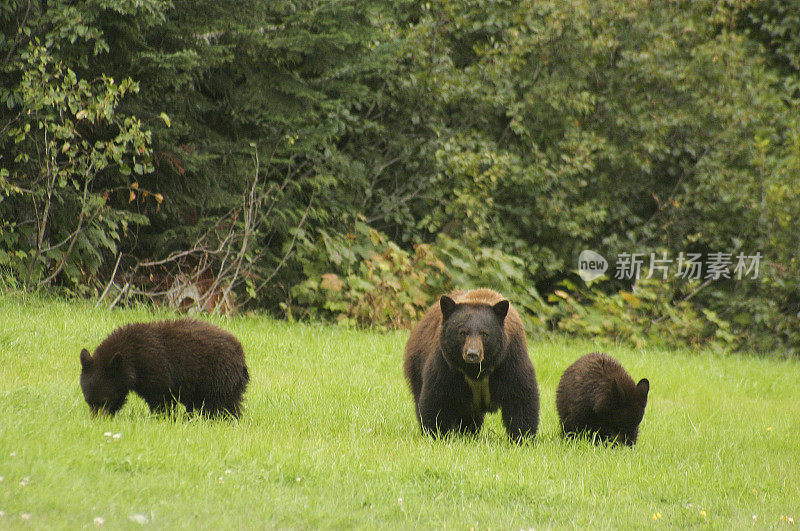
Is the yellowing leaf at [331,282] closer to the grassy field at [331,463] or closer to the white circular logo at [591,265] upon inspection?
the grassy field at [331,463]

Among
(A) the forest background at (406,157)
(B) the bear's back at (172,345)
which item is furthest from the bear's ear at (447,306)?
(A) the forest background at (406,157)

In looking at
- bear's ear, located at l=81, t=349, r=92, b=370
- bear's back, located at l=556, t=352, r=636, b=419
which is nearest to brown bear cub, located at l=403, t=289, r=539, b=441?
bear's back, located at l=556, t=352, r=636, b=419

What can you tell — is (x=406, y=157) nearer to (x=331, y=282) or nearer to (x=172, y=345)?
(x=331, y=282)

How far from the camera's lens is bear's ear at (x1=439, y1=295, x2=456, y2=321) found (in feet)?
20.3

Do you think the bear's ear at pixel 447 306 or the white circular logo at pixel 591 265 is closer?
the bear's ear at pixel 447 306

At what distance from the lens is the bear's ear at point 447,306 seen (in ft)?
20.3

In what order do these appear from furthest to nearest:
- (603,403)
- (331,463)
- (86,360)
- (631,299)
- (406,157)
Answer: (406,157) < (631,299) < (603,403) < (86,360) < (331,463)

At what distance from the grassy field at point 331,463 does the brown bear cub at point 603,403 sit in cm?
32

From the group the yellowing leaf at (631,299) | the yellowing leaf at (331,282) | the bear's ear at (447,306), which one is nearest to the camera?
the bear's ear at (447,306)

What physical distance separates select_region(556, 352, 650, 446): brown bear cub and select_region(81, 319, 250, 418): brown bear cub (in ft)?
8.70

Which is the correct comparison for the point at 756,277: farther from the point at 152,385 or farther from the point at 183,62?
the point at 152,385

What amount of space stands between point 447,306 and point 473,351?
1.93 feet

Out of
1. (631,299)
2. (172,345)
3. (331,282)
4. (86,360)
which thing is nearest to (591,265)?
(631,299)

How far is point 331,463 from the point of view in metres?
5.11
